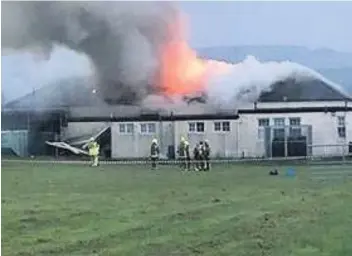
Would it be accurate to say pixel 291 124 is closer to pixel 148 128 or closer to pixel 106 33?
pixel 148 128

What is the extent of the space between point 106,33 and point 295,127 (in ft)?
2.15

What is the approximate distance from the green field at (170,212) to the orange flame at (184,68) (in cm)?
26

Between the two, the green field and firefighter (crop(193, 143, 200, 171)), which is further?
firefighter (crop(193, 143, 200, 171))

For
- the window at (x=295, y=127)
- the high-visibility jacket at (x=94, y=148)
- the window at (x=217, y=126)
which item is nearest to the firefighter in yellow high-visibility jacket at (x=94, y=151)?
the high-visibility jacket at (x=94, y=148)

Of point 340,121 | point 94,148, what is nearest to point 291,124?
point 340,121

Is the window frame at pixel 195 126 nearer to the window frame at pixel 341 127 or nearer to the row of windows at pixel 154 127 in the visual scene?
the row of windows at pixel 154 127

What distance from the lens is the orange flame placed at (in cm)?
284

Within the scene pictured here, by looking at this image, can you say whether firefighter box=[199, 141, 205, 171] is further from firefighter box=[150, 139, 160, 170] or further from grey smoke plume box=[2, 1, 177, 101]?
grey smoke plume box=[2, 1, 177, 101]

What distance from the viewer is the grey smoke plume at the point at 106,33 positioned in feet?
9.32

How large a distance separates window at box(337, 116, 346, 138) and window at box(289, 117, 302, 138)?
119 millimetres

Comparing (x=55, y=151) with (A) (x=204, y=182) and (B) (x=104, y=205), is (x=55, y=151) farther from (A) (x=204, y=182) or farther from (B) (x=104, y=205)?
(A) (x=204, y=182)

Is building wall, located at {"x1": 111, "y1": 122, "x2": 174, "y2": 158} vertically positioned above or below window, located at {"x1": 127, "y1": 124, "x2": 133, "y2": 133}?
below

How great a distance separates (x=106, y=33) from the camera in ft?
9.36

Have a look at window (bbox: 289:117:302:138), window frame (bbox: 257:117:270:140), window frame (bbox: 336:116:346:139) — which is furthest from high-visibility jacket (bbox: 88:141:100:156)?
window frame (bbox: 336:116:346:139)
